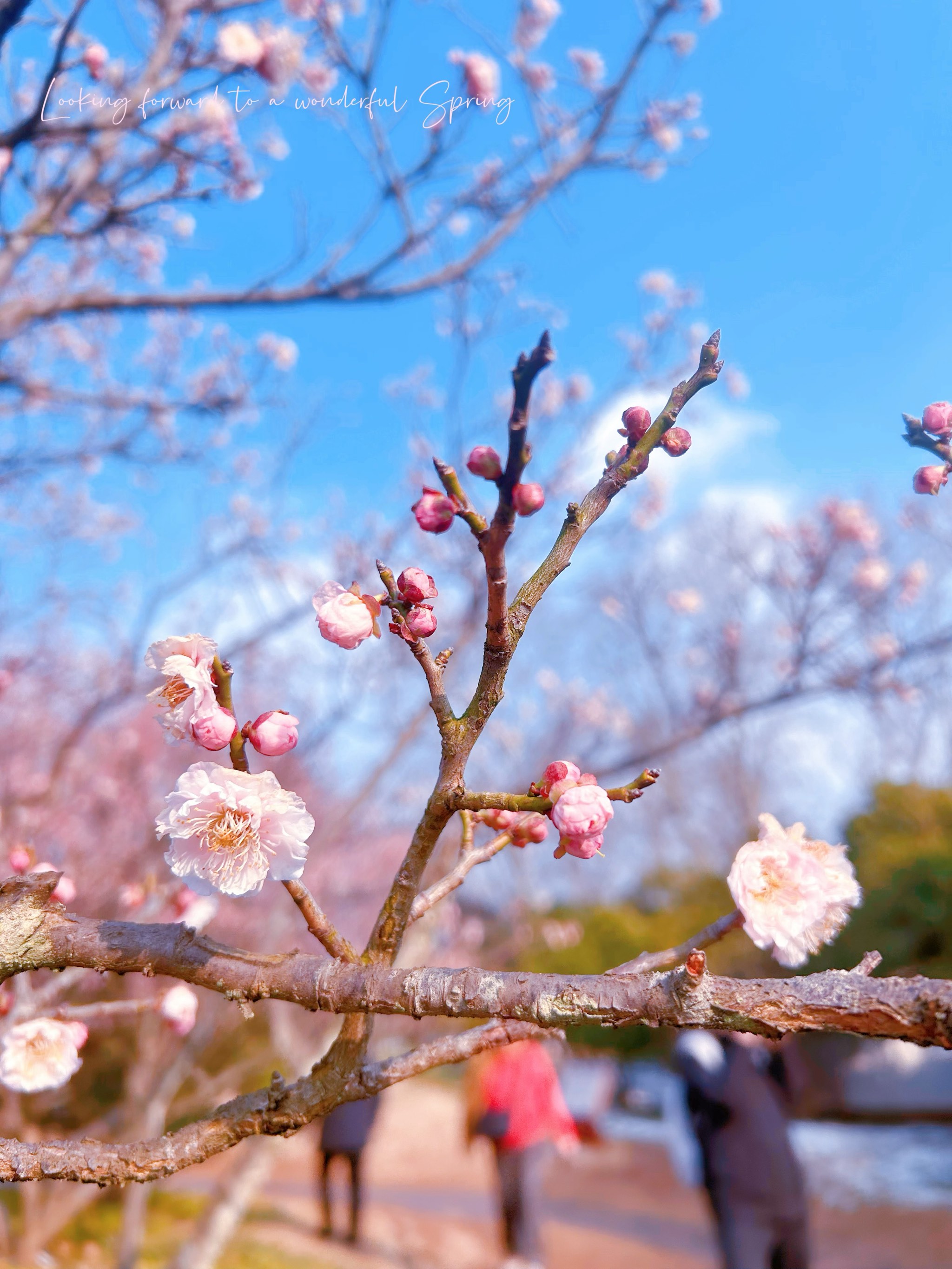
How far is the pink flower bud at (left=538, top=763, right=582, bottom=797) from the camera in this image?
103cm

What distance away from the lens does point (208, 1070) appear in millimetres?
8359

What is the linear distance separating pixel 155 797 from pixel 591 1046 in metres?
7.75

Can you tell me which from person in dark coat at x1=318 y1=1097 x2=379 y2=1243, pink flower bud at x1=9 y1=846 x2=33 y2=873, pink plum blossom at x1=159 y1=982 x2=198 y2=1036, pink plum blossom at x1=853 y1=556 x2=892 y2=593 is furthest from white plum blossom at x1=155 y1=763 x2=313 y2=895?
person in dark coat at x1=318 y1=1097 x2=379 y2=1243

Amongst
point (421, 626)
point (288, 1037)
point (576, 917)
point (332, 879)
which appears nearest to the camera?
point (421, 626)

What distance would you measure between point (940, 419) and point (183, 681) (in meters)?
1.17

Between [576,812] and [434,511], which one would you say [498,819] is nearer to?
[576,812]

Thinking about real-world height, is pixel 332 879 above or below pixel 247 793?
above

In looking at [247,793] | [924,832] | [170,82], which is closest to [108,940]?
[247,793]

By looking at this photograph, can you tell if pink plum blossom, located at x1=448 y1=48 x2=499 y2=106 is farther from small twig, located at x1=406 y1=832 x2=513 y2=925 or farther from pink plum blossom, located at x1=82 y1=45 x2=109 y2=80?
small twig, located at x1=406 y1=832 x2=513 y2=925

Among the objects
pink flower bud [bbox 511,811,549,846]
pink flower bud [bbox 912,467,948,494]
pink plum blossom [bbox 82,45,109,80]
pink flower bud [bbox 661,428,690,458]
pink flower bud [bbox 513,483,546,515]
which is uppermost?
pink plum blossom [bbox 82,45,109,80]

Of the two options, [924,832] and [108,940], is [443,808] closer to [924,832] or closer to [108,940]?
[108,940]

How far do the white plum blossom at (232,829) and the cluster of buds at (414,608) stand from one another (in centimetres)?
25

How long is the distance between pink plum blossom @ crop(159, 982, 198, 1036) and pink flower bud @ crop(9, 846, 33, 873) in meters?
0.47

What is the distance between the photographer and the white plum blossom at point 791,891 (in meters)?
1.08
